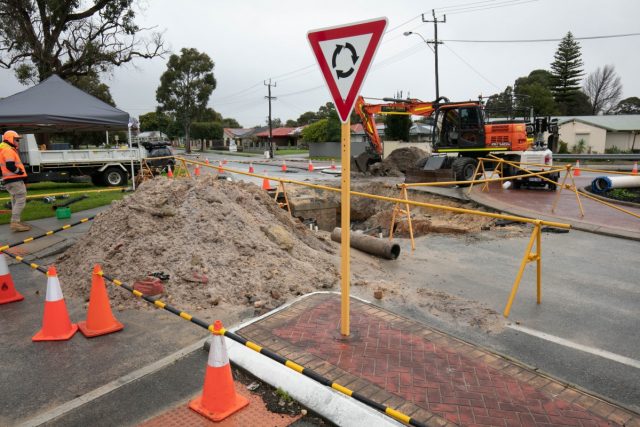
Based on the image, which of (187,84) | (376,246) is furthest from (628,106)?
(376,246)

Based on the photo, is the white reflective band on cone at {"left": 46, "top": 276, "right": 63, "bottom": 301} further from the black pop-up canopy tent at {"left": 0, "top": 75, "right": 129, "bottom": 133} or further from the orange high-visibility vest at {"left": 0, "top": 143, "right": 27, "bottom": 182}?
the black pop-up canopy tent at {"left": 0, "top": 75, "right": 129, "bottom": 133}

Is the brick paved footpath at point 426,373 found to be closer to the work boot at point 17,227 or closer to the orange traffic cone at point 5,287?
the orange traffic cone at point 5,287

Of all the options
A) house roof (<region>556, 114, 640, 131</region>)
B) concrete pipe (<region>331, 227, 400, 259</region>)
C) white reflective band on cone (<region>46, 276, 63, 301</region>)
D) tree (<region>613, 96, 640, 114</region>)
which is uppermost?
tree (<region>613, 96, 640, 114</region>)

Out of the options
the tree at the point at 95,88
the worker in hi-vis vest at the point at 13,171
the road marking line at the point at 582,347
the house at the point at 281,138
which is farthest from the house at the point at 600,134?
the house at the point at 281,138

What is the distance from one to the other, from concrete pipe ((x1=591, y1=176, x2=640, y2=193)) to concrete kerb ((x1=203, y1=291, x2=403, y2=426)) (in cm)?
1477

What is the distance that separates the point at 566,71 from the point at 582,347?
7358 centimetres

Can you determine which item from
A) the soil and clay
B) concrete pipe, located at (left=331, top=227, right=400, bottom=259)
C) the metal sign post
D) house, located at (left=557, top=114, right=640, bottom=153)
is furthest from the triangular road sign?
house, located at (left=557, top=114, right=640, bottom=153)

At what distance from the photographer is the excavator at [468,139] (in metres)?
16.4

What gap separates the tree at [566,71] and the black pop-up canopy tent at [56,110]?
229ft

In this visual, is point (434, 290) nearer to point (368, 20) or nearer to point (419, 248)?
point (419, 248)

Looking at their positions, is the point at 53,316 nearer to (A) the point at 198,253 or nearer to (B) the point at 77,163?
(A) the point at 198,253

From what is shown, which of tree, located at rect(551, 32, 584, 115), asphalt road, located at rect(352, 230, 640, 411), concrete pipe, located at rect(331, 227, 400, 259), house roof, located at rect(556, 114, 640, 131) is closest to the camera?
asphalt road, located at rect(352, 230, 640, 411)

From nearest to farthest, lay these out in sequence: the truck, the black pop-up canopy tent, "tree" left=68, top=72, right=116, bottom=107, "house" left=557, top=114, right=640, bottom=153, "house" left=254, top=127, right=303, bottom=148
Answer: the black pop-up canopy tent, the truck, "house" left=557, top=114, right=640, bottom=153, "tree" left=68, top=72, right=116, bottom=107, "house" left=254, top=127, right=303, bottom=148

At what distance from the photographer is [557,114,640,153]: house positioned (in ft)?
141
